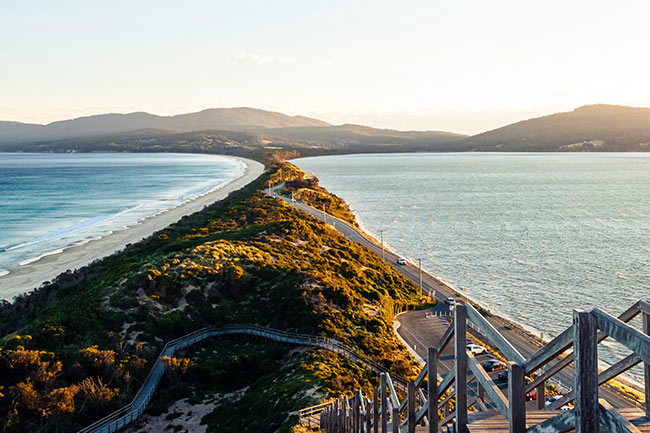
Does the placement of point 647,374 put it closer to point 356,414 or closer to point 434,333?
point 356,414

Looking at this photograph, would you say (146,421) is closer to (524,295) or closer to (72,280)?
(72,280)

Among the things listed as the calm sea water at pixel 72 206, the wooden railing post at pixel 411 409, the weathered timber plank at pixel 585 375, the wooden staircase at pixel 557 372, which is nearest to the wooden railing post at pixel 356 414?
the wooden railing post at pixel 411 409

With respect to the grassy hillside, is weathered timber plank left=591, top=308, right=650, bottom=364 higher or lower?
higher

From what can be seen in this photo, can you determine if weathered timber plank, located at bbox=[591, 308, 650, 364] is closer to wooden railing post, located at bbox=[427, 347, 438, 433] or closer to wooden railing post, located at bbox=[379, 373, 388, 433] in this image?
wooden railing post, located at bbox=[427, 347, 438, 433]

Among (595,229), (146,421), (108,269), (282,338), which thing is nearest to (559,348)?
(146,421)

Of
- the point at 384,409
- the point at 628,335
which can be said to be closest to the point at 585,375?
the point at 628,335

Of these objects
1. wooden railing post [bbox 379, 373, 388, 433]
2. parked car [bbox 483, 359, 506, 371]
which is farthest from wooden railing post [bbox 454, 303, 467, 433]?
parked car [bbox 483, 359, 506, 371]
